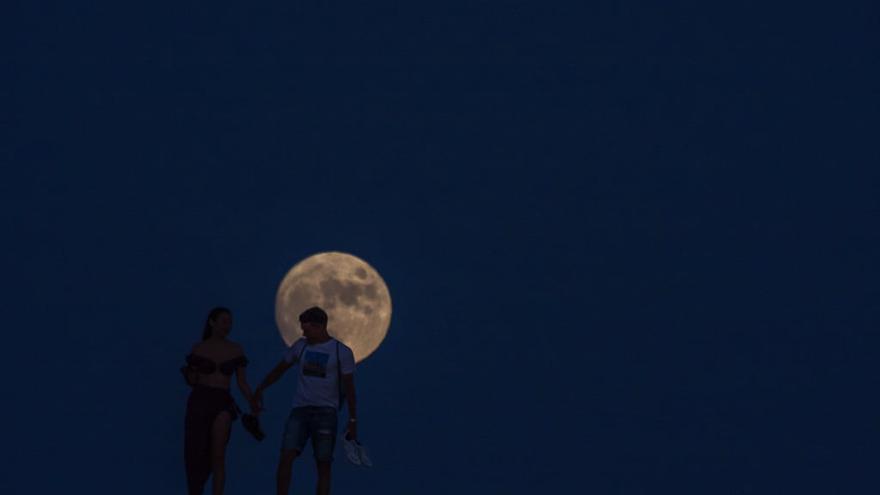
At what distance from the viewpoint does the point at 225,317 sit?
33.0 feet

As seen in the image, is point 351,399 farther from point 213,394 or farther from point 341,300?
point 341,300

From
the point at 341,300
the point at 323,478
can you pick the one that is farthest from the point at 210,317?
the point at 341,300

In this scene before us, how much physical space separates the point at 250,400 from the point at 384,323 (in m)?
7.79

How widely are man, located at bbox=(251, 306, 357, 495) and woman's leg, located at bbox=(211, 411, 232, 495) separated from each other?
72 cm

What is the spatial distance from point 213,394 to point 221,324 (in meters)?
0.64

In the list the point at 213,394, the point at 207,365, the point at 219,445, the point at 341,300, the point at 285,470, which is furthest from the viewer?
the point at 341,300

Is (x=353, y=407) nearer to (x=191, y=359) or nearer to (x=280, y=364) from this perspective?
(x=280, y=364)

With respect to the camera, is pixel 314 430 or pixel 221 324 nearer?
pixel 314 430

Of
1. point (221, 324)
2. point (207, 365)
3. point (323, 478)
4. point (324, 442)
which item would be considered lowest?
point (323, 478)

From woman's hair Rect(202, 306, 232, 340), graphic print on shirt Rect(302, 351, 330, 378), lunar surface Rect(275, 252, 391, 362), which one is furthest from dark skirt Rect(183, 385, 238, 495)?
lunar surface Rect(275, 252, 391, 362)

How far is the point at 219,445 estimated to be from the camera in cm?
1021

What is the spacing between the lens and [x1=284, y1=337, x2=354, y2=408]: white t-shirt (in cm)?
966

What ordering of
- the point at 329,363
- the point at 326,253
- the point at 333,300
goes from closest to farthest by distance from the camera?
the point at 329,363, the point at 333,300, the point at 326,253

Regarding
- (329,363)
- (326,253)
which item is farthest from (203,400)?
(326,253)
